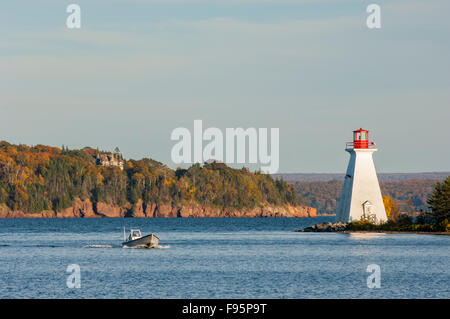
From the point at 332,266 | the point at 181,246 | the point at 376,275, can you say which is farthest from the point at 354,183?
the point at 376,275

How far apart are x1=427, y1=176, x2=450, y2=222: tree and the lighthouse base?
596 cm

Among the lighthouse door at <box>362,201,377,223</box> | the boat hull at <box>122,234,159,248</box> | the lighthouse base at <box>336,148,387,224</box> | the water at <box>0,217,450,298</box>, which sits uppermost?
the lighthouse base at <box>336,148,387,224</box>

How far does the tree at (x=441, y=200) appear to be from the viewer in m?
91.4

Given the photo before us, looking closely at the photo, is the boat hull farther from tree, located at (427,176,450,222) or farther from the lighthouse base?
tree, located at (427,176,450,222)

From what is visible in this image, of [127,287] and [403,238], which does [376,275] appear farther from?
[403,238]

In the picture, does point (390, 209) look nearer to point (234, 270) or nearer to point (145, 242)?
point (145, 242)


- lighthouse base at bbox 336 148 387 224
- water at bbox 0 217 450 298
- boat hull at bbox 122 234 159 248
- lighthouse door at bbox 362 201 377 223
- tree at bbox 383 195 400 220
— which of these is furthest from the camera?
tree at bbox 383 195 400 220

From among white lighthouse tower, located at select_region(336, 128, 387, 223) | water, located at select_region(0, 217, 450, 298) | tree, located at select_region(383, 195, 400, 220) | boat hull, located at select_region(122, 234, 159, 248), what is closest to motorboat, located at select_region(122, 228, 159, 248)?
boat hull, located at select_region(122, 234, 159, 248)

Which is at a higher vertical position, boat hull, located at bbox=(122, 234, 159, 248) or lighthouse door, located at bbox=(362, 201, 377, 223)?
lighthouse door, located at bbox=(362, 201, 377, 223)

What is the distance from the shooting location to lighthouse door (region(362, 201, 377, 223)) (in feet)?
304

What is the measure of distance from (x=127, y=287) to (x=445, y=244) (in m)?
42.4

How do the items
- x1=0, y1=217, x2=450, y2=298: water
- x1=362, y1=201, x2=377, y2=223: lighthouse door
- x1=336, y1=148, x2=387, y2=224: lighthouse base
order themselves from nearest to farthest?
1. x1=0, y1=217, x2=450, y2=298: water
2. x1=336, y1=148, x2=387, y2=224: lighthouse base
3. x1=362, y1=201, x2=377, y2=223: lighthouse door

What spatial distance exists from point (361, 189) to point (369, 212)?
414cm
